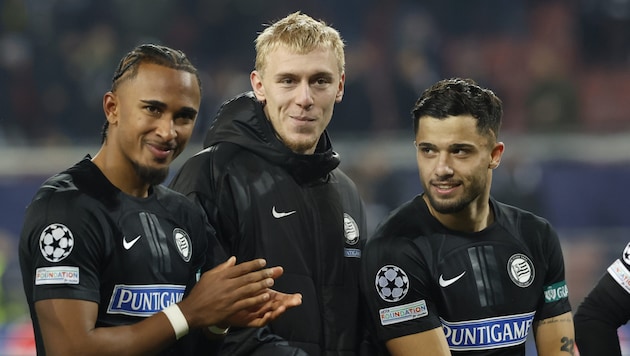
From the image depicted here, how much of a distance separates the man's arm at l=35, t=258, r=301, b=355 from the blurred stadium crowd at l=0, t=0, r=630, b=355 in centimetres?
568

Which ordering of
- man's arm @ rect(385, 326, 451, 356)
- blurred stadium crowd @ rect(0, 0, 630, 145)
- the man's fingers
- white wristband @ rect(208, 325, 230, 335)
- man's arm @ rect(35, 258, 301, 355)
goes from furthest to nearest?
blurred stadium crowd @ rect(0, 0, 630, 145) → man's arm @ rect(385, 326, 451, 356) → white wristband @ rect(208, 325, 230, 335) → the man's fingers → man's arm @ rect(35, 258, 301, 355)

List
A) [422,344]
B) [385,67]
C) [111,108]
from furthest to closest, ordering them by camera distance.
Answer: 1. [385,67]
2. [422,344]
3. [111,108]

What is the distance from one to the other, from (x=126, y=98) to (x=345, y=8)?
27.0ft

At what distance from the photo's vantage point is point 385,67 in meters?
9.93

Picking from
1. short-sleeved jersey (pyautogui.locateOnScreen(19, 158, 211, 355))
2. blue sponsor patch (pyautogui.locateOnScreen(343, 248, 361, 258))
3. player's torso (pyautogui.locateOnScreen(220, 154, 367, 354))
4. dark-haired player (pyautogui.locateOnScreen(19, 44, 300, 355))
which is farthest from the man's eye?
blue sponsor patch (pyautogui.locateOnScreen(343, 248, 361, 258))

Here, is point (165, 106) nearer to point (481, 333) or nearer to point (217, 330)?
point (217, 330)

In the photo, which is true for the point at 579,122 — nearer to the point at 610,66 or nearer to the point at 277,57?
the point at 610,66

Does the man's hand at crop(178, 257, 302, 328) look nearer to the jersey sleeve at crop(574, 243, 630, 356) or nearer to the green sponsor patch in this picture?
the green sponsor patch

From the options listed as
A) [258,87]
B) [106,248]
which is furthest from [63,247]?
[258,87]

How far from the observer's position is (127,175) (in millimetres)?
2947

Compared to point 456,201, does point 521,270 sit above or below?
below

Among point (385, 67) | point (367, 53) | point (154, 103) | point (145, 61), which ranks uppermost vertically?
point (367, 53)

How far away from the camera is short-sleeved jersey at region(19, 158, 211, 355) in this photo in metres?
2.71

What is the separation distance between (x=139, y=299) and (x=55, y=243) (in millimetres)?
288
